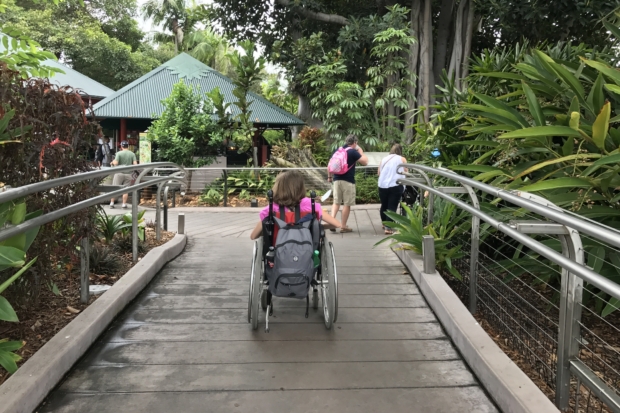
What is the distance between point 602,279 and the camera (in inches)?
79.3

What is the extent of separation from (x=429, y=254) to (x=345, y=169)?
3.37 metres

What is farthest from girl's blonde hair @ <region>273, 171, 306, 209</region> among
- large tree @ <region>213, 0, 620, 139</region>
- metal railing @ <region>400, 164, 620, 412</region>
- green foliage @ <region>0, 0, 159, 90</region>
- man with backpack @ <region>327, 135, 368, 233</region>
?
green foliage @ <region>0, 0, 159, 90</region>

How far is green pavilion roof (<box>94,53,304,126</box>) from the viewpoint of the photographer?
55.4ft

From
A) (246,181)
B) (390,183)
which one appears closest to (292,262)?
(390,183)

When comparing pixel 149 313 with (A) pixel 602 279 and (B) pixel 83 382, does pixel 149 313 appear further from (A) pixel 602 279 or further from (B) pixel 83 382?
(A) pixel 602 279

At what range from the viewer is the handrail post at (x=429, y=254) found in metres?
4.61

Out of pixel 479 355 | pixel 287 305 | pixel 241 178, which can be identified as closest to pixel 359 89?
pixel 241 178

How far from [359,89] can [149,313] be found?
1183cm

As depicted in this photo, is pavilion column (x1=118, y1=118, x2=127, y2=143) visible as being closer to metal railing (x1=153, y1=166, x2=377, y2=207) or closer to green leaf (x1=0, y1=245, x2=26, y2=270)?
metal railing (x1=153, y1=166, x2=377, y2=207)

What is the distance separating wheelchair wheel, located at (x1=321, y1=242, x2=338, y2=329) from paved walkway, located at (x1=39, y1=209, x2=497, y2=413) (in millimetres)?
122

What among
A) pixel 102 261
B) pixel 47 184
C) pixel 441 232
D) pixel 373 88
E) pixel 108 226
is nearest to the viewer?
pixel 47 184

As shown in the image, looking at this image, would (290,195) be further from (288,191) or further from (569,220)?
(569,220)

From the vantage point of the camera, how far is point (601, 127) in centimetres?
339

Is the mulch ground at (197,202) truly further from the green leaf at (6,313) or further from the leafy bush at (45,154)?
the green leaf at (6,313)
